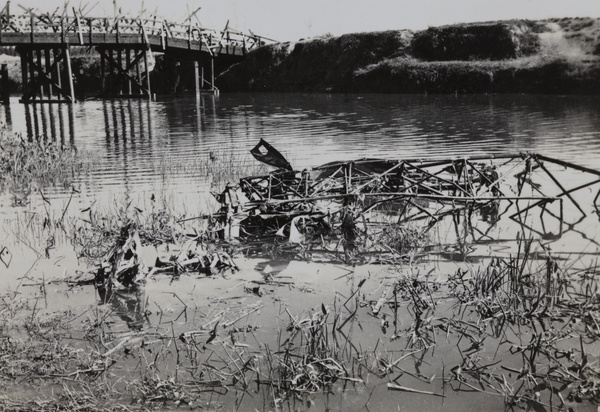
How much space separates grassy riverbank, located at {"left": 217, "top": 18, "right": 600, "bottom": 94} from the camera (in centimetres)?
3403

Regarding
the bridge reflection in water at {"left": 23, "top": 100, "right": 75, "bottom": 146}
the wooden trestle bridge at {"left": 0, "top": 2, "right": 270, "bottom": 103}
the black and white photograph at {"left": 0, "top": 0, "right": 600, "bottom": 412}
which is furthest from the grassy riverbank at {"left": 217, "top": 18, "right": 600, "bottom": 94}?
the bridge reflection in water at {"left": 23, "top": 100, "right": 75, "bottom": 146}

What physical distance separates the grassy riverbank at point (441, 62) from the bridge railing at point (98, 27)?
709 cm

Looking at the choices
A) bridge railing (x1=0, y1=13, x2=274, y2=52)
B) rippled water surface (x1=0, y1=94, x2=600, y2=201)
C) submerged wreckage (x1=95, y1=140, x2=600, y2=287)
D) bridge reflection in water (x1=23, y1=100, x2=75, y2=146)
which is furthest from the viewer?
bridge railing (x1=0, y1=13, x2=274, y2=52)

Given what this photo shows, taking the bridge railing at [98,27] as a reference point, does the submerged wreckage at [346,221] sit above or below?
below

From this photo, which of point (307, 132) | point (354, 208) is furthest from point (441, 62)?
point (354, 208)

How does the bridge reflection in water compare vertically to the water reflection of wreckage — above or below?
above

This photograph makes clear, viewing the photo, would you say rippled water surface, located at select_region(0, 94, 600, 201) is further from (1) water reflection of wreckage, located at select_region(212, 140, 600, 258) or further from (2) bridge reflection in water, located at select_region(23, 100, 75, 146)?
(1) water reflection of wreckage, located at select_region(212, 140, 600, 258)

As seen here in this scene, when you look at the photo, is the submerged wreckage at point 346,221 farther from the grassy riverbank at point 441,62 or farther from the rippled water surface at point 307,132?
the grassy riverbank at point 441,62

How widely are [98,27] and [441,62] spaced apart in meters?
21.7

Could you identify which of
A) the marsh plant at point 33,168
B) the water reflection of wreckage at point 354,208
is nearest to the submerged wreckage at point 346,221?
the water reflection of wreckage at point 354,208

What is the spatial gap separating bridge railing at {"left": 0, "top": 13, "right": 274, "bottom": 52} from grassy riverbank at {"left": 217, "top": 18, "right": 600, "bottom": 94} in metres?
7.09

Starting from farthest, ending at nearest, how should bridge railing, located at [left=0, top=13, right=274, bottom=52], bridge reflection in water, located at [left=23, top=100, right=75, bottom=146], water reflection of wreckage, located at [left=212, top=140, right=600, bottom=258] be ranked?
bridge railing, located at [left=0, top=13, right=274, bottom=52]
bridge reflection in water, located at [left=23, top=100, right=75, bottom=146]
water reflection of wreckage, located at [left=212, top=140, right=600, bottom=258]

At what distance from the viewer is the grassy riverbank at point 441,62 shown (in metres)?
34.0

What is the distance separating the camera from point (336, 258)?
6.81 meters
